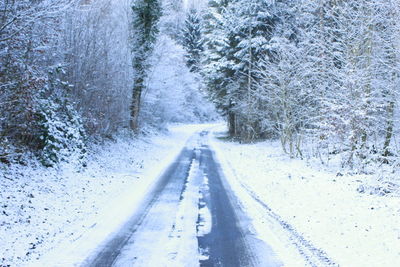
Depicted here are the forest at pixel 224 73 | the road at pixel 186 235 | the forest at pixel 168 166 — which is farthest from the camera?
the forest at pixel 224 73

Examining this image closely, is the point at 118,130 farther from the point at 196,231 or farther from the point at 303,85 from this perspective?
the point at 196,231

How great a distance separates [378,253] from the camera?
554cm

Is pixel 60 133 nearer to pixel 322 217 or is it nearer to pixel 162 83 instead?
pixel 322 217

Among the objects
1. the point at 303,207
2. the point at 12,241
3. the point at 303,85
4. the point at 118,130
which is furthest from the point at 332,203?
the point at 118,130

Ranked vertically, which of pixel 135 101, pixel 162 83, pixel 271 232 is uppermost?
pixel 162 83

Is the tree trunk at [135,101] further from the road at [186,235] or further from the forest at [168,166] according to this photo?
the road at [186,235]

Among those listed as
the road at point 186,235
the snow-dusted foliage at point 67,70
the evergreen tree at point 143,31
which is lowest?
the road at point 186,235

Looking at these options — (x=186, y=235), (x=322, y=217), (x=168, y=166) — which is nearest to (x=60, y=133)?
(x=168, y=166)

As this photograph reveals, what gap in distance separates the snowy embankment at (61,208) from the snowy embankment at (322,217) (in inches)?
137

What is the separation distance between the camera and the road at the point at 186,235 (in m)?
5.39

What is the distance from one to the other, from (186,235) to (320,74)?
11.8 metres

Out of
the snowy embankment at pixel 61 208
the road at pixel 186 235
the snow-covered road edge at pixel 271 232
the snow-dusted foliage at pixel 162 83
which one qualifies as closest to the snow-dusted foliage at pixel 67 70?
Answer: the snowy embankment at pixel 61 208

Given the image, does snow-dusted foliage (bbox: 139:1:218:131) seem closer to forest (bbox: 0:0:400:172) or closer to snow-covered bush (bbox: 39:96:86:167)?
forest (bbox: 0:0:400:172)

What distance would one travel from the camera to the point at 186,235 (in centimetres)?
651
